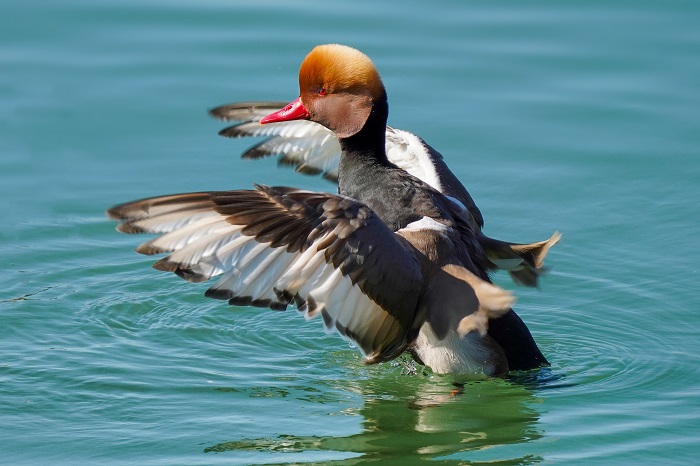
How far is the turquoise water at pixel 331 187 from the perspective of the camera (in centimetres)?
582

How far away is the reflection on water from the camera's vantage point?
558cm

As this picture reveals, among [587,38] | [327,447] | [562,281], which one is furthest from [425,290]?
[587,38]

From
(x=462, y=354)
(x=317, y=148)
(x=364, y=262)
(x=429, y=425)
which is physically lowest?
(x=429, y=425)

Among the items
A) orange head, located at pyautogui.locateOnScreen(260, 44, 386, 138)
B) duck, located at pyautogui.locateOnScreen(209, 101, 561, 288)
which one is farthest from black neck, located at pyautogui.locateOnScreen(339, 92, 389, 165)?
duck, located at pyautogui.locateOnScreen(209, 101, 561, 288)

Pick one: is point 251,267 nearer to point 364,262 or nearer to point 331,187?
point 364,262

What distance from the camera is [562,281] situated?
7.62m

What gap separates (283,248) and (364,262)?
0.39 meters

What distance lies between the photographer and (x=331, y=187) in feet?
29.0

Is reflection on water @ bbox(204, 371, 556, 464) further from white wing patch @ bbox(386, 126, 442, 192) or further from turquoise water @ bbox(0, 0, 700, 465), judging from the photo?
white wing patch @ bbox(386, 126, 442, 192)

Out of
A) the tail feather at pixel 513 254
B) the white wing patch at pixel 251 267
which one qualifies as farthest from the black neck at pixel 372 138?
the white wing patch at pixel 251 267

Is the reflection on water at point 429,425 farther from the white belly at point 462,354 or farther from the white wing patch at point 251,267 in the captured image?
the white wing patch at point 251,267

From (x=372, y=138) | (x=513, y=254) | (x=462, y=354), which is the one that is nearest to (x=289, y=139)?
(x=372, y=138)

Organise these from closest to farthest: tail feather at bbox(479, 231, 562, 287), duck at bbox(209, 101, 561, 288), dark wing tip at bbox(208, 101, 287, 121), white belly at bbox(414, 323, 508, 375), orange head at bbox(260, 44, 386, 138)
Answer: white belly at bbox(414, 323, 508, 375), tail feather at bbox(479, 231, 562, 287), orange head at bbox(260, 44, 386, 138), duck at bbox(209, 101, 561, 288), dark wing tip at bbox(208, 101, 287, 121)

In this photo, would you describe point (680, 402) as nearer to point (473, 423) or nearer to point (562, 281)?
point (473, 423)
